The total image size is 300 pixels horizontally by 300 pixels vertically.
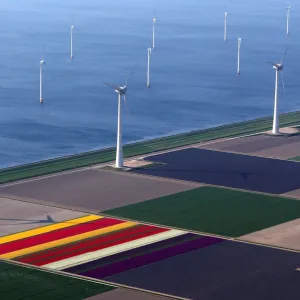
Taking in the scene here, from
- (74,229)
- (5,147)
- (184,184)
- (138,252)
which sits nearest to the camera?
(138,252)

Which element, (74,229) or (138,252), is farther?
(74,229)

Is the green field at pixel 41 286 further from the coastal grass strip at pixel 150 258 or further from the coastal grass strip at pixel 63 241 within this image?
the coastal grass strip at pixel 63 241

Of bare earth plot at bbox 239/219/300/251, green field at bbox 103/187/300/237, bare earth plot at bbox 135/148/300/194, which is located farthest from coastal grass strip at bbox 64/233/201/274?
bare earth plot at bbox 135/148/300/194

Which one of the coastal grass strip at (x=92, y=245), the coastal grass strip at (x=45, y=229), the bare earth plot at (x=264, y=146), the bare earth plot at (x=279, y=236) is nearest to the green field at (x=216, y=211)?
the bare earth plot at (x=279, y=236)

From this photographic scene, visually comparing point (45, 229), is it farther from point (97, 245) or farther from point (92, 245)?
point (97, 245)

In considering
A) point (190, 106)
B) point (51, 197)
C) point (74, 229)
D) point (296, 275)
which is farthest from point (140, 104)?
point (296, 275)

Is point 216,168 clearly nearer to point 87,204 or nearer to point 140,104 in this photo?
point 87,204

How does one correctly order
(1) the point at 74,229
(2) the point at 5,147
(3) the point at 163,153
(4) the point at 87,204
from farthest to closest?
(2) the point at 5,147
(3) the point at 163,153
(4) the point at 87,204
(1) the point at 74,229

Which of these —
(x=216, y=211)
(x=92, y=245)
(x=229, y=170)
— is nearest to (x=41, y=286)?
(x=92, y=245)
